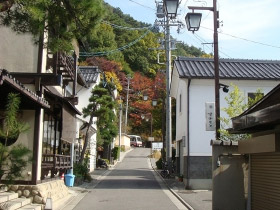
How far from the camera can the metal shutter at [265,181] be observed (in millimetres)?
9406

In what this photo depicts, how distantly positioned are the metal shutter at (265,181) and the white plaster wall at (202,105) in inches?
394

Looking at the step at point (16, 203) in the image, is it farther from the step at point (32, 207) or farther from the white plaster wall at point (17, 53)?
the white plaster wall at point (17, 53)

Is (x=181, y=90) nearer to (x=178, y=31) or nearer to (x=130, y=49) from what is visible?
(x=178, y=31)

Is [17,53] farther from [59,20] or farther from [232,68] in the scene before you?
[232,68]

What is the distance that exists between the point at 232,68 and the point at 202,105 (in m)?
3.70

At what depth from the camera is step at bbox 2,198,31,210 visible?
10.8 metres

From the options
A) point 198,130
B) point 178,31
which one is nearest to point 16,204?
point 198,130

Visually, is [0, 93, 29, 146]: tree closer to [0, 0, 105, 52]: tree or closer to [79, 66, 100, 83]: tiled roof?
[0, 0, 105, 52]: tree

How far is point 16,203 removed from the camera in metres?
11.3

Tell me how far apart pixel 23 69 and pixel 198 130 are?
10977 millimetres

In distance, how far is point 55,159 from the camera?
1473 cm

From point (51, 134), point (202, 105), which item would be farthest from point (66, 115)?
point (202, 105)

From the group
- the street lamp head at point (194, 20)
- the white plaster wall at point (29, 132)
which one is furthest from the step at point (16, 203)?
the street lamp head at point (194, 20)

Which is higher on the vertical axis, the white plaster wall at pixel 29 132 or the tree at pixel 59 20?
the tree at pixel 59 20
